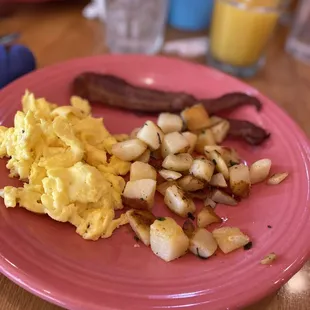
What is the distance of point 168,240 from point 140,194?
146 mm

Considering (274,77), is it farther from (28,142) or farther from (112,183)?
(28,142)

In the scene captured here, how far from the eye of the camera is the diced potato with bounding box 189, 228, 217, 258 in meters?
0.89

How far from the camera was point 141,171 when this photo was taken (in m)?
Answer: 1.03

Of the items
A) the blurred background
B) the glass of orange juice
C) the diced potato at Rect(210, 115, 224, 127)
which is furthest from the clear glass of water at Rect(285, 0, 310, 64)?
the diced potato at Rect(210, 115, 224, 127)

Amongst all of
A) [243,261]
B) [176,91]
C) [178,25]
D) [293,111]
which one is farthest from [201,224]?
[178,25]

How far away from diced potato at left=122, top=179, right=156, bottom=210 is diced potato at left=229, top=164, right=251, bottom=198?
182 millimetres

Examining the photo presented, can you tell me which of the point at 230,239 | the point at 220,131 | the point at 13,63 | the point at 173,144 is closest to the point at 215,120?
the point at 220,131

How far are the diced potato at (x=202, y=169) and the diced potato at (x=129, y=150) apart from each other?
4.9 inches

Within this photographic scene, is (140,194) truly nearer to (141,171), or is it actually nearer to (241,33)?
(141,171)

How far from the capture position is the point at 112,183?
1.00 metres

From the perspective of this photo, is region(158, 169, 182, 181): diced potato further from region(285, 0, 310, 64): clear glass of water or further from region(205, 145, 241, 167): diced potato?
region(285, 0, 310, 64): clear glass of water

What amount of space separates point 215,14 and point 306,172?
0.77m

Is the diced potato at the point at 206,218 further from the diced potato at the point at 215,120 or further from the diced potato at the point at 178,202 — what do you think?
the diced potato at the point at 215,120

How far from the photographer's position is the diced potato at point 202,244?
89 centimetres
